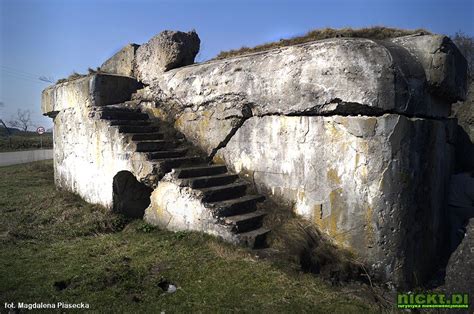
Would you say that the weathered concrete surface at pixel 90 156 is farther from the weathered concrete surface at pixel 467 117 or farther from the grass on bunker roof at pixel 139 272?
the weathered concrete surface at pixel 467 117

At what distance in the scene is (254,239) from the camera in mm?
4605

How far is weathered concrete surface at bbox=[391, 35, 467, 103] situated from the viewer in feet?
15.1

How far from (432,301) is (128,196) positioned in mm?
4802

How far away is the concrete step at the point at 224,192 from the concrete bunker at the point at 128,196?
1.86 meters

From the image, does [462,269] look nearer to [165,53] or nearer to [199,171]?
[199,171]

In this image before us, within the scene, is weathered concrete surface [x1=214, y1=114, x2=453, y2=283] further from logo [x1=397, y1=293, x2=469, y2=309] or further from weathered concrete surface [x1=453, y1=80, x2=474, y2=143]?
weathered concrete surface [x1=453, y1=80, x2=474, y2=143]

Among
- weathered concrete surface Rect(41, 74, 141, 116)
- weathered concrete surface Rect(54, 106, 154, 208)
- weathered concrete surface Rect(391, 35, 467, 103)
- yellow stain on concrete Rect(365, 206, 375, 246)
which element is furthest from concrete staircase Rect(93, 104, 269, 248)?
weathered concrete surface Rect(391, 35, 467, 103)

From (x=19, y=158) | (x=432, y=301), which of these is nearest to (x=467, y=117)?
(x=432, y=301)

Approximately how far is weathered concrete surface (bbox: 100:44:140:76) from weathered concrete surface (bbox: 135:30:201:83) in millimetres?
166

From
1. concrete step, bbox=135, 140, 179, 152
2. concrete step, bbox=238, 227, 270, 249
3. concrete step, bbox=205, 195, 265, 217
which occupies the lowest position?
concrete step, bbox=238, 227, 270, 249

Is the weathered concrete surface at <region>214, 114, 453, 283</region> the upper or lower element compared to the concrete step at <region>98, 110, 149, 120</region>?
lower

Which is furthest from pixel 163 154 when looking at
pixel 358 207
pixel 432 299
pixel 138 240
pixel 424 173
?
pixel 432 299

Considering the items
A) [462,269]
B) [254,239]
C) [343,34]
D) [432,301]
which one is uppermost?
[343,34]

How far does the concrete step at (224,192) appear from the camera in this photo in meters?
5.16
